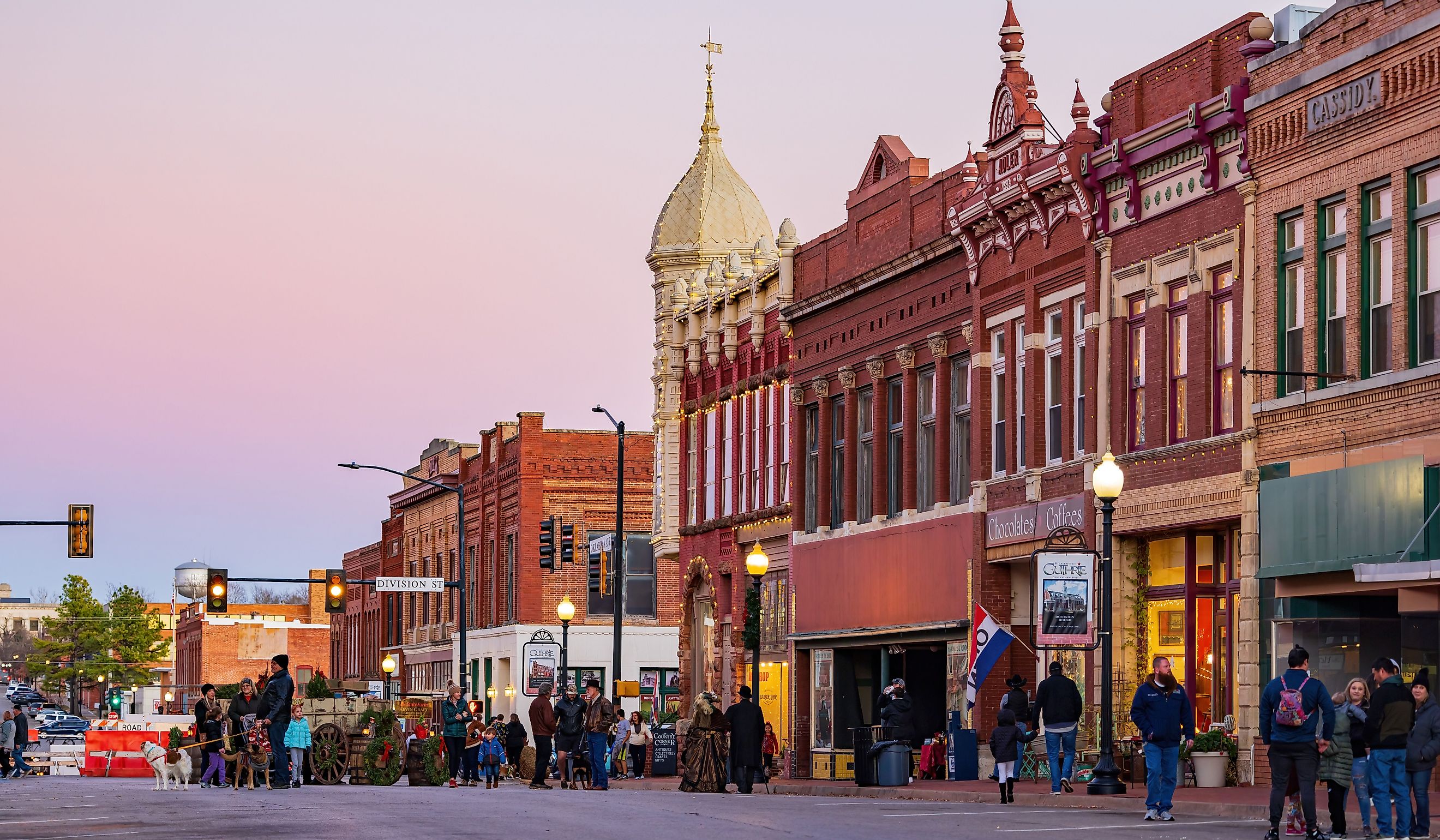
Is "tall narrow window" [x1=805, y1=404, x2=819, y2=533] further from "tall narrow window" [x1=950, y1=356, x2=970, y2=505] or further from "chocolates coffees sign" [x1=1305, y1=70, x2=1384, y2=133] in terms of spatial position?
"chocolates coffees sign" [x1=1305, y1=70, x2=1384, y2=133]

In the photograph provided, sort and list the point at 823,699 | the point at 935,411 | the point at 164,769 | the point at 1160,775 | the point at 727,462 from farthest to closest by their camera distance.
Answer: the point at 727,462, the point at 823,699, the point at 935,411, the point at 164,769, the point at 1160,775

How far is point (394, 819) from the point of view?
22.1 metres

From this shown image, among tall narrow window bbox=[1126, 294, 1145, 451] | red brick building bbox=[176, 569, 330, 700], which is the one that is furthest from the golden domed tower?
red brick building bbox=[176, 569, 330, 700]

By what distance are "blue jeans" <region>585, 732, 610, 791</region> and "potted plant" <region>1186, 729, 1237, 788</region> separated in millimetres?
9317

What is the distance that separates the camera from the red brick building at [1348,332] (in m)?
27.2

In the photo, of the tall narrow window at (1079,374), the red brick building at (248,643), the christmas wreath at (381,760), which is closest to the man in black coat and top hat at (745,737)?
the tall narrow window at (1079,374)

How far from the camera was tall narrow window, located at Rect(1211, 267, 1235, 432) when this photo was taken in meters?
31.5

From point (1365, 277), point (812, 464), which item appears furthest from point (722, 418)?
point (1365, 277)

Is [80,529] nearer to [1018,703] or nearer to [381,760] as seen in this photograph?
[381,760]

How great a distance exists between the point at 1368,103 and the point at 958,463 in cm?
1392

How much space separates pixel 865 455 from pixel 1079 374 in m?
9.91

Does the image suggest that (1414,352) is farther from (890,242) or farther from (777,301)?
(777,301)

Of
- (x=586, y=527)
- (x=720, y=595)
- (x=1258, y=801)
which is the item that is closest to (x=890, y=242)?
(x=720, y=595)

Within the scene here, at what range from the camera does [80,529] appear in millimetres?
47250
